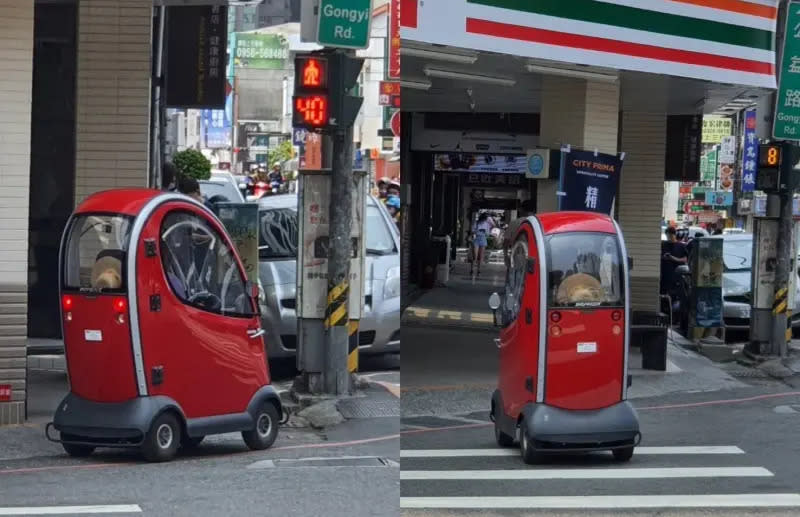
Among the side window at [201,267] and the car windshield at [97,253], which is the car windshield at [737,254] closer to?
the side window at [201,267]

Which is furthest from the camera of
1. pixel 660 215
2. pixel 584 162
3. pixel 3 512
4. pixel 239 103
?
pixel 239 103

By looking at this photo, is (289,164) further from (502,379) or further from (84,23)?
(502,379)

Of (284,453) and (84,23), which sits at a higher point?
(84,23)

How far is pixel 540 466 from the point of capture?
8.20 metres

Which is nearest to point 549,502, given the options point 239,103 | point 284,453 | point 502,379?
point 502,379

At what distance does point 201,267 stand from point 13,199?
206cm

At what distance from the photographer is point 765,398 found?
43.8ft

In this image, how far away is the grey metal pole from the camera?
10.9 metres

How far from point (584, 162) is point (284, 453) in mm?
5420

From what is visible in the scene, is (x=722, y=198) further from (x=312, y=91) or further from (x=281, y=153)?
(x=312, y=91)

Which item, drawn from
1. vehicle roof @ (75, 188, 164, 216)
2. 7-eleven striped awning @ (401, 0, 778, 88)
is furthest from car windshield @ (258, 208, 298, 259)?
vehicle roof @ (75, 188, 164, 216)

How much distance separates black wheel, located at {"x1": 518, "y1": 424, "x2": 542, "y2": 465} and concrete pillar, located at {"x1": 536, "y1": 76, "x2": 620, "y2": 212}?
519 centimetres

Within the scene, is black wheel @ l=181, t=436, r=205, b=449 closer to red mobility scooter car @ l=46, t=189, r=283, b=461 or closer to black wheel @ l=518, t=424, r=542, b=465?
red mobility scooter car @ l=46, t=189, r=283, b=461

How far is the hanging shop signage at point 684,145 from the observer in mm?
Result: 19188
